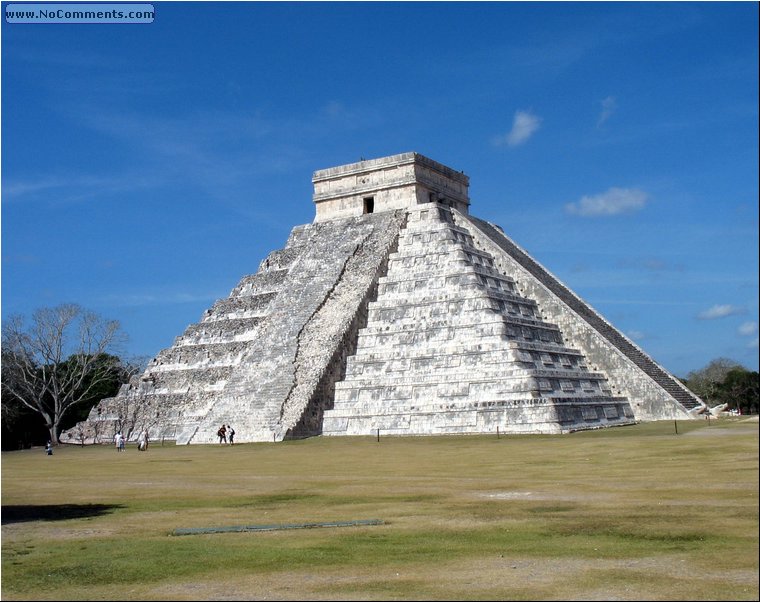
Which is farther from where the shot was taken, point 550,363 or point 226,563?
point 550,363

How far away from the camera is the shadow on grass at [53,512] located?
11500mm

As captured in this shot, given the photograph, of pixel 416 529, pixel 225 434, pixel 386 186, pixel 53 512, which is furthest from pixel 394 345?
pixel 416 529

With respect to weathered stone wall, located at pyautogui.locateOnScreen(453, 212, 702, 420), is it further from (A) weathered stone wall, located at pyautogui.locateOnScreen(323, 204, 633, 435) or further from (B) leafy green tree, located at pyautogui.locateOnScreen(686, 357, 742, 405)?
(B) leafy green tree, located at pyautogui.locateOnScreen(686, 357, 742, 405)

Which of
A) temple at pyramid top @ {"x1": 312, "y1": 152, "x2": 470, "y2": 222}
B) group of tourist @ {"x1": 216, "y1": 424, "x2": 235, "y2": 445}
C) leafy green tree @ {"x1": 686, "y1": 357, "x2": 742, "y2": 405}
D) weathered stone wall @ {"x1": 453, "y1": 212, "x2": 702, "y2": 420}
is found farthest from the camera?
leafy green tree @ {"x1": 686, "y1": 357, "x2": 742, "y2": 405}

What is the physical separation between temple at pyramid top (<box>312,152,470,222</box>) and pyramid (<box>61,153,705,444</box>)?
58mm

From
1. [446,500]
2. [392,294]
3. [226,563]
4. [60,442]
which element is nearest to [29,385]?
[60,442]

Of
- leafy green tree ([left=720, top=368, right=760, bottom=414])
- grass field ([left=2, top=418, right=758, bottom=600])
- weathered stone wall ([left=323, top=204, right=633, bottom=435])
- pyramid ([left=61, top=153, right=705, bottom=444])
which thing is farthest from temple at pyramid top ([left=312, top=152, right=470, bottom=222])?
grass field ([left=2, top=418, right=758, bottom=600])

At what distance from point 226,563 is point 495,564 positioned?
2.36 meters

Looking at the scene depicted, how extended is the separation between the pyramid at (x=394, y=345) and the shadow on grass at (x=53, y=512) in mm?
13825

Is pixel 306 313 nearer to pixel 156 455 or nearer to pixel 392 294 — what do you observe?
pixel 392 294

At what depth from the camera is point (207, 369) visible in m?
32.4

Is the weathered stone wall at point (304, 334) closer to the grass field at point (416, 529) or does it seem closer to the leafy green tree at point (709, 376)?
the grass field at point (416, 529)

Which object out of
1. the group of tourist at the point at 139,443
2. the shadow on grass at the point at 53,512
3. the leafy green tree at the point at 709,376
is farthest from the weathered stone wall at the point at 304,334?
the leafy green tree at the point at 709,376

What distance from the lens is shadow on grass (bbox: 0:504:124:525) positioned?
37.7ft
